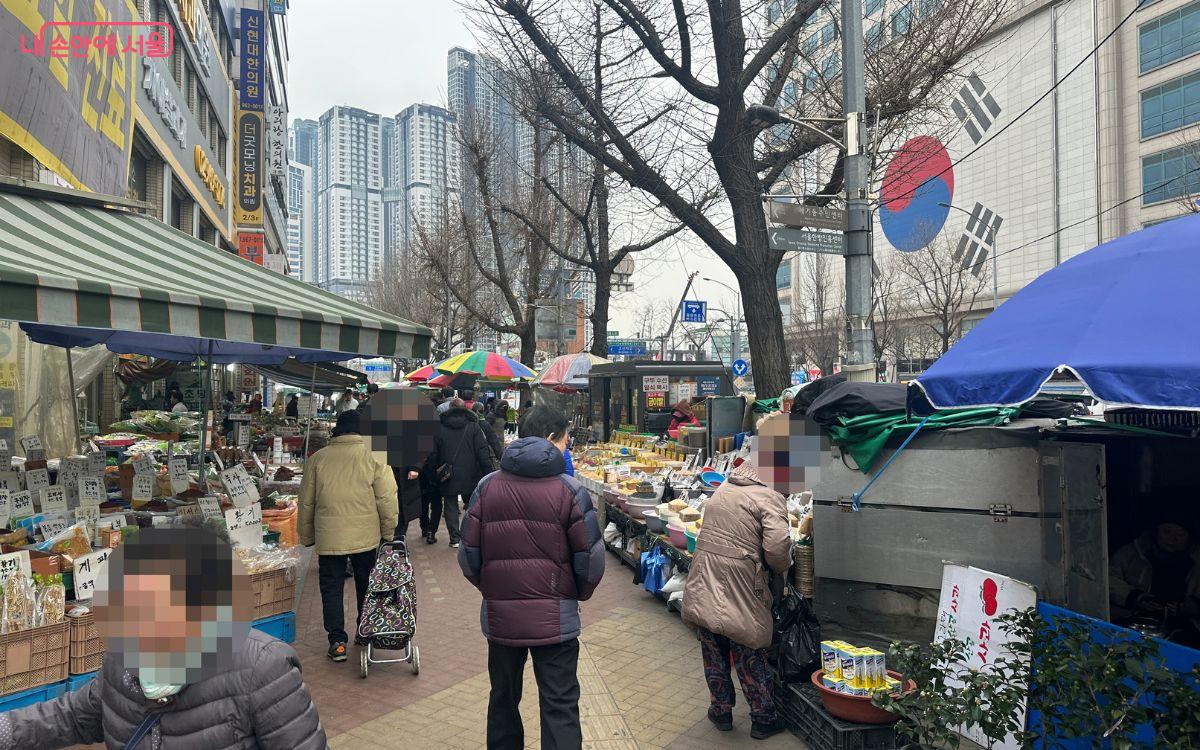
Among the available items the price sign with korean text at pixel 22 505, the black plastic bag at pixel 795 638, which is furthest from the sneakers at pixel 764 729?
the price sign with korean text at pixel 22 505

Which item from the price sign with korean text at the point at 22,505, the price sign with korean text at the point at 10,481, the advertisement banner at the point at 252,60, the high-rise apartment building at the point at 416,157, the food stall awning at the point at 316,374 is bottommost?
the price sign with korean text at the point at 22,505

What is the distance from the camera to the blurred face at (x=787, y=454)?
4.75 meters

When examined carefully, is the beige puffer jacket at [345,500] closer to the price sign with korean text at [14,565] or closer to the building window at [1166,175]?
→ the price sign with korean text at [14,565]

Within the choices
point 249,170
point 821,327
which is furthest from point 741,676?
point 821,327

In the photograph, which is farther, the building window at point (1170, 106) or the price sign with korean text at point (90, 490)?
the building window at point (1170, 106)

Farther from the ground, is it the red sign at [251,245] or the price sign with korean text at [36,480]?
the red sign at [251,245]

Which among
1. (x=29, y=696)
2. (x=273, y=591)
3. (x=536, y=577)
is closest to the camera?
(x=536, y=577)

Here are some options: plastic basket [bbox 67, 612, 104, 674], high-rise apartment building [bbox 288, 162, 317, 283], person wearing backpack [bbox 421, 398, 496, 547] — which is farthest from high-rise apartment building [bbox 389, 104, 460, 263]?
plastic basket [bbox 67, 612, 104, 674]

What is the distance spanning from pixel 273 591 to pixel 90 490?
1926mm

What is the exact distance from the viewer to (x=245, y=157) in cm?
2770

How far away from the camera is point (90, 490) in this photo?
5.75 m

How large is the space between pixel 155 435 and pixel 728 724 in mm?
12544

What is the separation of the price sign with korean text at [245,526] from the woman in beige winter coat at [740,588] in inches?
129

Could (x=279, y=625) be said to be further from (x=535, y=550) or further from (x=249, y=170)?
(x=249, y=170)
